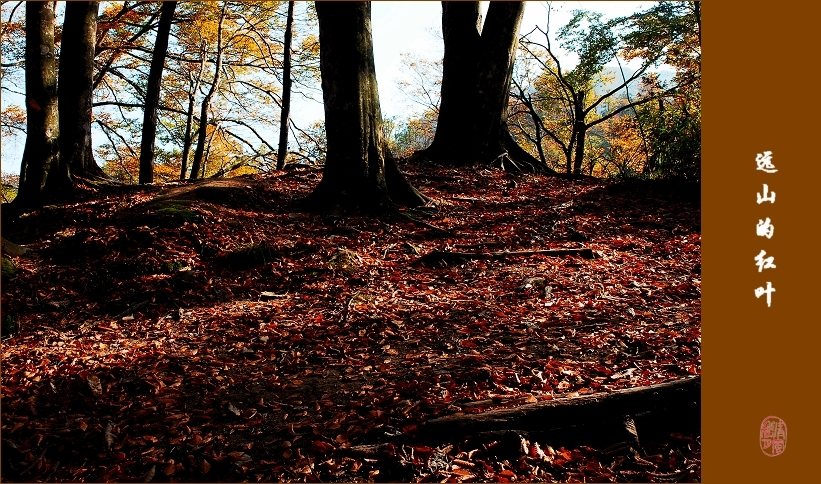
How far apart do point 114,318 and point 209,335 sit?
1.13 m

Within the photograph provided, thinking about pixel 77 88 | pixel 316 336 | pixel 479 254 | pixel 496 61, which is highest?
pixel 496 61

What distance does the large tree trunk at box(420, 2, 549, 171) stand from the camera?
1170 centimetres

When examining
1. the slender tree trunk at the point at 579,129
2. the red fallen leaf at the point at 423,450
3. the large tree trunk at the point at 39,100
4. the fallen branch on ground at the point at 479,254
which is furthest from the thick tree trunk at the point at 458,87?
the red fallen leaf at the point at 423,450

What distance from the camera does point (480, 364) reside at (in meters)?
3.91

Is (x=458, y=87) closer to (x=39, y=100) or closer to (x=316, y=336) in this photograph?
(x=39, y=100)

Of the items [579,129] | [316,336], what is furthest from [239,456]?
[579,129]

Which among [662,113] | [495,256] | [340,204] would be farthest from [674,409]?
[662,113]

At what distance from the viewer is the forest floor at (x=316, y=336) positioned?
2.98 m

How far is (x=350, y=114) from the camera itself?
7629mm

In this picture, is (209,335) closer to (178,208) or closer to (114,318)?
(114,318)

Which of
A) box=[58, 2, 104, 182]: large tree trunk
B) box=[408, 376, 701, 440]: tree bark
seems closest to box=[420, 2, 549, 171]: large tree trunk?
box=[58, 2, 104, 182]: large tree trunk

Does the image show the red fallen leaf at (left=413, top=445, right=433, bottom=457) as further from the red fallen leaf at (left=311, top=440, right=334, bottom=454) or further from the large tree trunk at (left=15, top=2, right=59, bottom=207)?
the large tree trunk at (left=15, top=2, right=59, bottom=207)

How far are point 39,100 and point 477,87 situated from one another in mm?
8452
